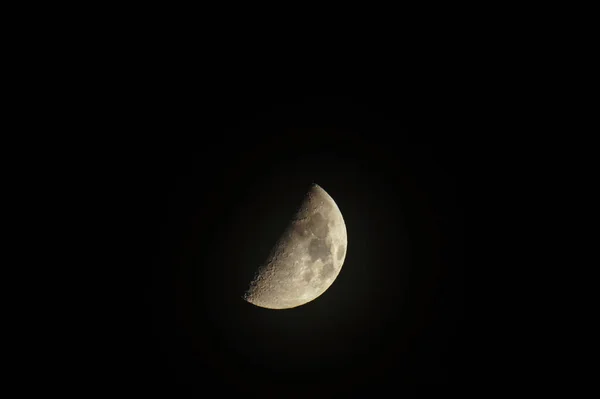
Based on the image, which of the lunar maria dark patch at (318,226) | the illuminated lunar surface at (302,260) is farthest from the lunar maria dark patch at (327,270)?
the lunar maria dark patch at (318,226)

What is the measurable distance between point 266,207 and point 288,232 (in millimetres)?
245

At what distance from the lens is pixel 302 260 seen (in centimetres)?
180

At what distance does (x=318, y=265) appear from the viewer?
72.2 inches

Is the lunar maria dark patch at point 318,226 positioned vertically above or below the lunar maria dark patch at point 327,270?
above

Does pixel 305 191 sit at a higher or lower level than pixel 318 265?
higher

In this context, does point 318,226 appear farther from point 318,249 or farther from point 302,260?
point 302,260

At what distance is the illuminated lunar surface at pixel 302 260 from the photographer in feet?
5.92

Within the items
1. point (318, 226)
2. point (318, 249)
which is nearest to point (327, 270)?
point (318, 249)

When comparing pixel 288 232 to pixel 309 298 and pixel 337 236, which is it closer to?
pixel 337 236

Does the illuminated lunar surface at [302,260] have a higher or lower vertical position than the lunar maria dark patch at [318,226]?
lower

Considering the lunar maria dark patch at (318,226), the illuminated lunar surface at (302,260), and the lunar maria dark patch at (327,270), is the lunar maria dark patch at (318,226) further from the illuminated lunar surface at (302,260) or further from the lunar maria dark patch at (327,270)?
the lunar maria dark patch at (327,270)

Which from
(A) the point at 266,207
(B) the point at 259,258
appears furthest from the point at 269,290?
(A) the point at 266,207

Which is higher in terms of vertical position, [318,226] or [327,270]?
[318,226]

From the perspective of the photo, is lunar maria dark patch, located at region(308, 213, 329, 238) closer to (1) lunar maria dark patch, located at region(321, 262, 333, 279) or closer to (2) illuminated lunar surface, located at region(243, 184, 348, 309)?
(2) illuminated lunar surface, located at region(243, 184, 348, 309)
